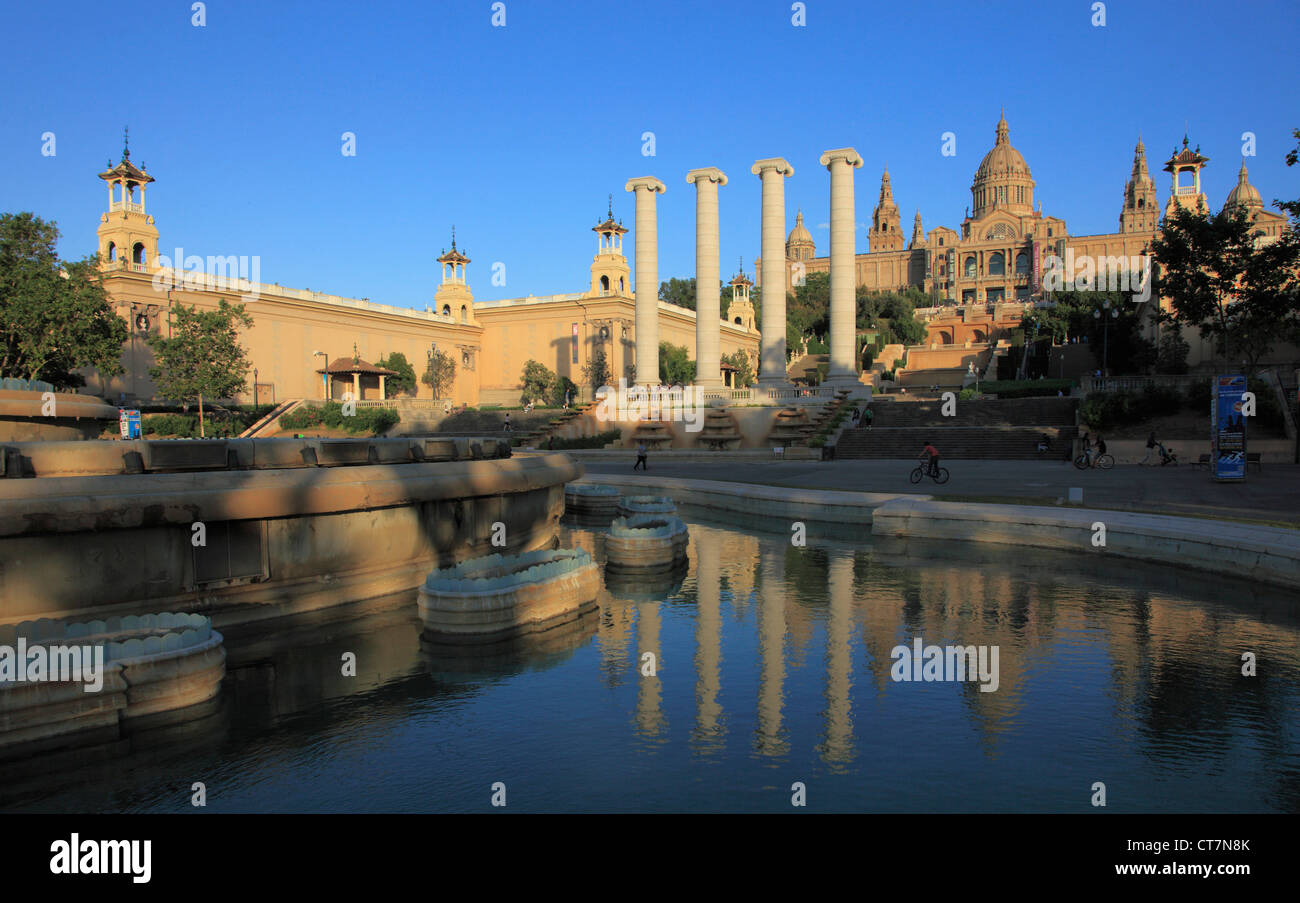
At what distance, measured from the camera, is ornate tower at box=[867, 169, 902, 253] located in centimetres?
18075

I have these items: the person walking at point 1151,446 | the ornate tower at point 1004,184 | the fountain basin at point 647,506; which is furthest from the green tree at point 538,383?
the ornate tower at point 1004,184

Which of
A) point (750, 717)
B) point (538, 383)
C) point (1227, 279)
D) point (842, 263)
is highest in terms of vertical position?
point (842, 263)

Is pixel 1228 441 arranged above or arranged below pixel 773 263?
below

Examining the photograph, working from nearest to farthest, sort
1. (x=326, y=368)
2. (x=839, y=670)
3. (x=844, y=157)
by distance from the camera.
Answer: (x=839, y=670) → (x=844, y=157) → (x=326, y=368)

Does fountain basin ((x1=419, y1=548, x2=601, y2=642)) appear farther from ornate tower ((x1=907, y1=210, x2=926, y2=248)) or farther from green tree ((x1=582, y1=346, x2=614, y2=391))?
ornate tower ((x1=907, y1=210, x2=926, y2=248))

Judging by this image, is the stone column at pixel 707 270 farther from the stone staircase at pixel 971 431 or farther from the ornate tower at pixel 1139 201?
the ornate tower at pixel 1139 201

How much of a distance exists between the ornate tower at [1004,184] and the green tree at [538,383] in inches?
4479

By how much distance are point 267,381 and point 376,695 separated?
69820mm

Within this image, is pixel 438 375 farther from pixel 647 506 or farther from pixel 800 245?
pixel 800 245

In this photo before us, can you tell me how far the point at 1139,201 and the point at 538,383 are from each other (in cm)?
13458

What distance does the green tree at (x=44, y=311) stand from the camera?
1523 inches

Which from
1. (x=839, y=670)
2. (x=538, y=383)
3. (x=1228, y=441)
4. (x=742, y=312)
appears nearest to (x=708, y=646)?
Result: (x=839, y=670)

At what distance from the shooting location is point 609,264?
83500mm
